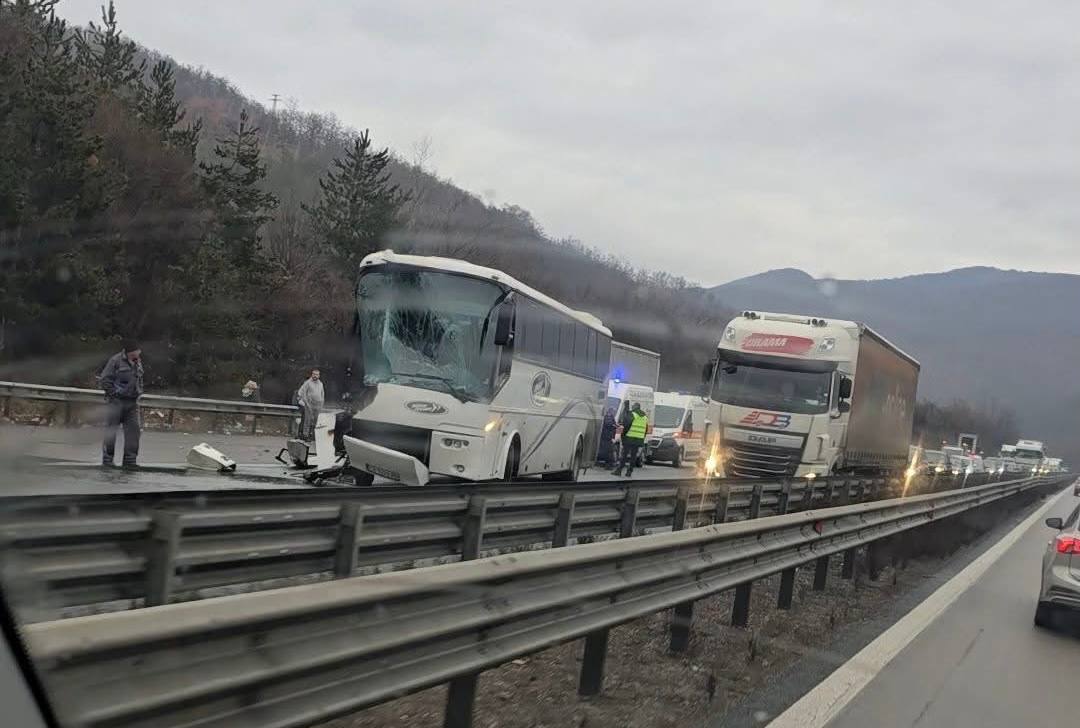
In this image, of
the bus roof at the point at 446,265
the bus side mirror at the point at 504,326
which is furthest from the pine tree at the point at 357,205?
the bus side mirror at the point at 504,326

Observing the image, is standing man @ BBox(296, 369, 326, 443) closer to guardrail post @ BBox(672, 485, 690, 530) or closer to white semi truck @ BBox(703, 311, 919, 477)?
white semi truck @ BBox(703, 311, 919, 477)

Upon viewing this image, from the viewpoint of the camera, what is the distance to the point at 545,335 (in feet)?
60.5

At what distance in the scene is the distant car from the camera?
10.8 metres

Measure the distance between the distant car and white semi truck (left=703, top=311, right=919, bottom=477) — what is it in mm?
10875

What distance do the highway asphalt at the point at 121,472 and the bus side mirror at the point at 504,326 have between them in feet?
12.3

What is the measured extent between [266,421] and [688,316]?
12.4 meters

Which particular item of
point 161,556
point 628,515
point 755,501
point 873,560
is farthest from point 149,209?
point 873,560

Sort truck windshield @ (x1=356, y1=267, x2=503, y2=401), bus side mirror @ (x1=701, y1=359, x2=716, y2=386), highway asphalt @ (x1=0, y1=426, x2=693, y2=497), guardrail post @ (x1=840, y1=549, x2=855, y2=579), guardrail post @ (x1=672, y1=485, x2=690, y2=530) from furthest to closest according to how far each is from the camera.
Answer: bus side mirror @ (x1=701, y1=359, x2=716, y2=386)
truck windshield @ (x1=356, y1=267, x2=503, y2=401)
guardrail post @ (x1=840, y1=549, x2=855, y2=579)
guardrail post @ (x1=672, y1=485, x2=690, y2=530)
highway asphalt @ (x1=0, y1=426, x2=693, y2=497)

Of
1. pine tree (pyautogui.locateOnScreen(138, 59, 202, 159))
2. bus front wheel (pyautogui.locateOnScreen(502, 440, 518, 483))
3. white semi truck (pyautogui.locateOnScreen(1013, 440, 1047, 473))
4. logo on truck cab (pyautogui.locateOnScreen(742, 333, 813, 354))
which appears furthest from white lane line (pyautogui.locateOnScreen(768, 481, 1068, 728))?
white semi truck (pyautogui.locateOnScreen(1013, 440, 1047, 473))

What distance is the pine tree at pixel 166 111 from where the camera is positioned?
16.9 feet

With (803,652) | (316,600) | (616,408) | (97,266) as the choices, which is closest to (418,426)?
(803,652)

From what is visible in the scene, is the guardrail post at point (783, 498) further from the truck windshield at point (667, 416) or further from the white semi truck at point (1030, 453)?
the white semi truck at point (1030, 453)

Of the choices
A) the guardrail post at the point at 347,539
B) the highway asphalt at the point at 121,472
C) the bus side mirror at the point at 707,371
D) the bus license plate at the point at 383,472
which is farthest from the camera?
the bus side mirror at the point at 707,371

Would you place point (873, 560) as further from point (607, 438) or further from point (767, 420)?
point (607, 438)
